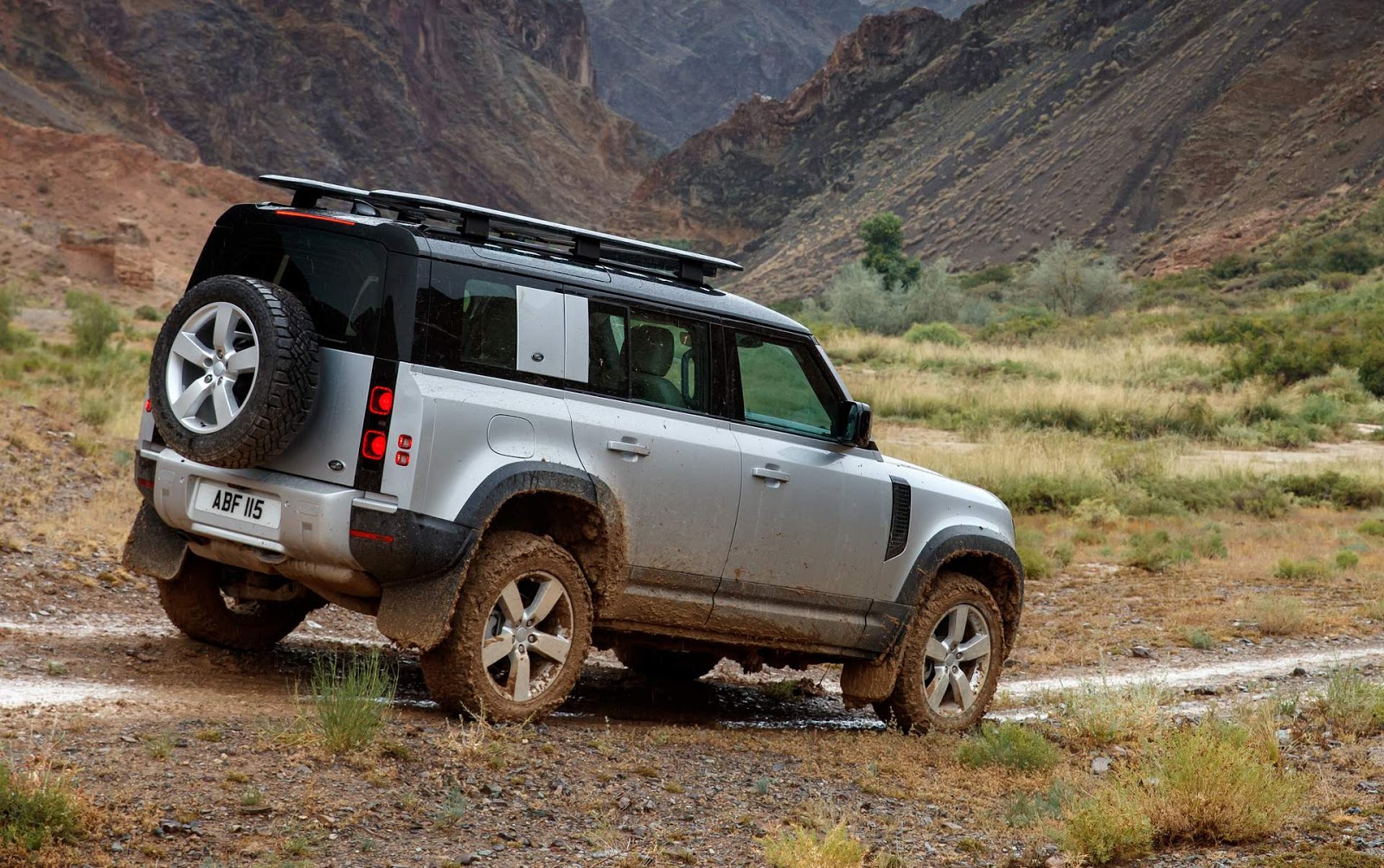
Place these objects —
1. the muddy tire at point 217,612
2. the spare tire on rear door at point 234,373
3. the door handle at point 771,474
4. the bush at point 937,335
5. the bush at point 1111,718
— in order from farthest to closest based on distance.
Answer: the bush at point 937,335 < the bush at point 1111,718 < the muddy tire at point 217,612 < the door handle at point 771,474 < the spare tire on rear door at point 234,373

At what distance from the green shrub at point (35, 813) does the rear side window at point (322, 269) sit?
2.22 m

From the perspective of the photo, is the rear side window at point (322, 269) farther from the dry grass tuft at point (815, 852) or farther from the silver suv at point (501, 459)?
the dry grass tuft at point (815, 852)

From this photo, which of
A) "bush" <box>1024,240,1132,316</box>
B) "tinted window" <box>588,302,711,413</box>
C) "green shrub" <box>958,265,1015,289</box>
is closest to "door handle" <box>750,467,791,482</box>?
"tinted window" <box>588,302,711,413</box>

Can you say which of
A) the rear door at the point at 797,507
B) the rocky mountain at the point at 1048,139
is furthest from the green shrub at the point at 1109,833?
the rocky mountain at the point at 1048,139

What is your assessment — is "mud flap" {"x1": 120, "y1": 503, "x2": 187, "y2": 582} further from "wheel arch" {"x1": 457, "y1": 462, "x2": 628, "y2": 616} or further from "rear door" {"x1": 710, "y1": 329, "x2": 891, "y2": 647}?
"rear door" {"x1": 710, "y1": 329, "x2": 891, "y2": 647}

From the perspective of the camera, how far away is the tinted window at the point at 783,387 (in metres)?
7.27

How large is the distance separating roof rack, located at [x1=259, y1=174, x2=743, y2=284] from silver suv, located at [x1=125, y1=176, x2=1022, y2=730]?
2cm

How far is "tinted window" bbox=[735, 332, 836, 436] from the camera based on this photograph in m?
7.27

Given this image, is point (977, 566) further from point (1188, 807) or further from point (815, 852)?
point (815, 852)

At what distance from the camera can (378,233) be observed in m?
6.15

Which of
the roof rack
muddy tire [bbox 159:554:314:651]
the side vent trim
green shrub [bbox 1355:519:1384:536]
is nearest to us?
the roof rack

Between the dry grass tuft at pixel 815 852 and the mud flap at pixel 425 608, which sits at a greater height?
the mud flap at pixel 425 608

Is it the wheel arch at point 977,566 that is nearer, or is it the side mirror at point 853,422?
the side mirror at point 853,422

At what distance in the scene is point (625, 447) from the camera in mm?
6527
